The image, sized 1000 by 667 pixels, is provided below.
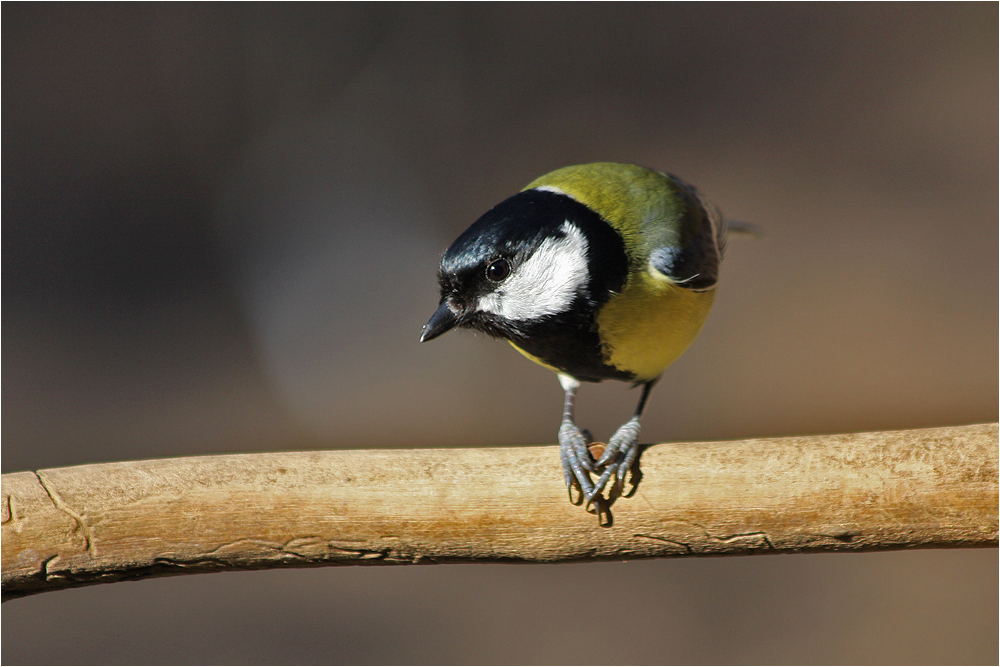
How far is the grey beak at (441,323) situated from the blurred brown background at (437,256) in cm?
139

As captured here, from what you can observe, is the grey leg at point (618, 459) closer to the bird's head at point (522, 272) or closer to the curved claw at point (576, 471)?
the curved claw at point (576, 471)

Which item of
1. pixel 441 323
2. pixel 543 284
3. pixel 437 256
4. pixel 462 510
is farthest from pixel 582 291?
pixel 437 256

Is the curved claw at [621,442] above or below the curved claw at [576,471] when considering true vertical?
above

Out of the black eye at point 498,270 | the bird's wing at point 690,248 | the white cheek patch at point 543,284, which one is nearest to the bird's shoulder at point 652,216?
the bird's wing at point 690,248

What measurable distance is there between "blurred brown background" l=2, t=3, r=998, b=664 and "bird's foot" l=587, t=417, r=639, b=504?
4.19 feet

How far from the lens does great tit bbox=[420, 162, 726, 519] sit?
3.95 feet

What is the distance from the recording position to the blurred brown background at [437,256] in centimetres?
231

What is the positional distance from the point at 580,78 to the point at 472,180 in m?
0.70

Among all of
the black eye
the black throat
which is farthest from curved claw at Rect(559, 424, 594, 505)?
the black eye

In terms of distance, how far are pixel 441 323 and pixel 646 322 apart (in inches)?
14.1

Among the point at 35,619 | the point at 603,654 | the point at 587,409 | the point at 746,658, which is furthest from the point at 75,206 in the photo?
the point at 746,658

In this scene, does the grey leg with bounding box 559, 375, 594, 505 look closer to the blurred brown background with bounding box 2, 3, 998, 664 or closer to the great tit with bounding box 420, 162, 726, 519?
the great tit with bounding box 420, 162, 726, 519

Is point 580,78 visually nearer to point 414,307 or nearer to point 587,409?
point 414,307

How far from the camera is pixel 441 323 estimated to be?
126 centimetres
